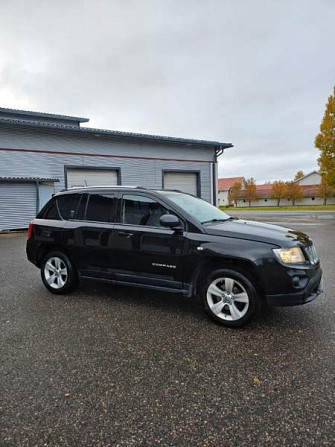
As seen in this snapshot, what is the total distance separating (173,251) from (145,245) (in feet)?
1.41

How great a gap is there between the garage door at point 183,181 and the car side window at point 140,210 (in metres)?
13.4

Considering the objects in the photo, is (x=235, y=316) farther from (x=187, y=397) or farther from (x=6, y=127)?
(x=6, y=127)

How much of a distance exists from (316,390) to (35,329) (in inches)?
120

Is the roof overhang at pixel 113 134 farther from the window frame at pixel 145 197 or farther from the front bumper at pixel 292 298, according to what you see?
the front bumper at pixel 292 298

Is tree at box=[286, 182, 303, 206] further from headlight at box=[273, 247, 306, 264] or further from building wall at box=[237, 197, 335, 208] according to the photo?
headlight at box=[273, 247, 306, 264]

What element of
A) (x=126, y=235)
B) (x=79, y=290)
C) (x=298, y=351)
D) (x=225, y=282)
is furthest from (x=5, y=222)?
(x=298, y=351)

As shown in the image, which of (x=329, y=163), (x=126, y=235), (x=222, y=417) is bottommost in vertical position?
(x=222, y=417)

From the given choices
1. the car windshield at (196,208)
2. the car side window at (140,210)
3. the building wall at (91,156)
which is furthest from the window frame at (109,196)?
the building wall at (91,156)

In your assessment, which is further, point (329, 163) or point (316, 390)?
point (329, 163)

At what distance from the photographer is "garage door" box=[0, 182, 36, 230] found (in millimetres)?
13562

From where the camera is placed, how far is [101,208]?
457 cm

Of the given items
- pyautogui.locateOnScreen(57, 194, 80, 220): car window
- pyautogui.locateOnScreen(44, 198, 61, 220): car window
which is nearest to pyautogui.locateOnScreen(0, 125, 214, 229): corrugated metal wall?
pyautogui.locateOnScreen(44, 198, 61, 220): car window

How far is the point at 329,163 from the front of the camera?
2536cm

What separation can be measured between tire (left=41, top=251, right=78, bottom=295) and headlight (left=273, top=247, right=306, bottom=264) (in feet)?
10.2
